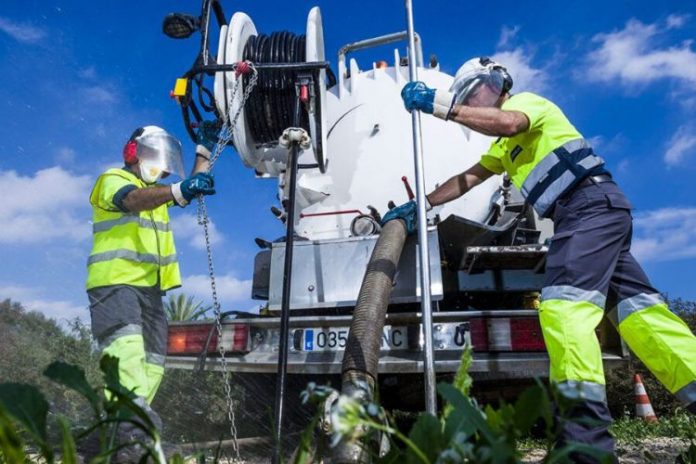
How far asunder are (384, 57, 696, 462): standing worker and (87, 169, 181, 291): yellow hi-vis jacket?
1.63m

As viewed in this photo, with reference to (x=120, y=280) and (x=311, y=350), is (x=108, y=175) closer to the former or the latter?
(x=120, y=280)

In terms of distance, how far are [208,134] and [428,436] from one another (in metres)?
3.68

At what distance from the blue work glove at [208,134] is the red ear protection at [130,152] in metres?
0.56

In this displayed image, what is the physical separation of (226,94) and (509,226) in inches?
80.8

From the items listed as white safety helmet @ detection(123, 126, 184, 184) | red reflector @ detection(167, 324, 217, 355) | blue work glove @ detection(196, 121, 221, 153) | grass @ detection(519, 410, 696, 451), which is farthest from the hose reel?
grass @ detection(519, 410, 696, 451)

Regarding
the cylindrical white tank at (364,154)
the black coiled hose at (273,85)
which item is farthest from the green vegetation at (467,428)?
the black coiled hose at (273,85)

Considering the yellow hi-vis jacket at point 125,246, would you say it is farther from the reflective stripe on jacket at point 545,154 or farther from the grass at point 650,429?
the grass at point 650,429

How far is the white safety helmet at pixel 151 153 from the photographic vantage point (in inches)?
134

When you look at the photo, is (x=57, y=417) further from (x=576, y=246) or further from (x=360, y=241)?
(x=360, y=241)

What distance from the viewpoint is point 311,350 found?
293 cm

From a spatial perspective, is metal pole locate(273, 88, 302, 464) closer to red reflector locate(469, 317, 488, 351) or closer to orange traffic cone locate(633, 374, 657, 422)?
red reflector locate(469, 317, 488, 351)

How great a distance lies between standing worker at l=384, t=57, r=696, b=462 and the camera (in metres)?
1.95

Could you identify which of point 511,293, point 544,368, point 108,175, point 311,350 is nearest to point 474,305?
point 511,293

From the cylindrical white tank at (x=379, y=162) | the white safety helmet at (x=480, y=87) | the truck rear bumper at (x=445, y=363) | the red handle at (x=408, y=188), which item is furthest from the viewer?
the cylindrical white tank at (x=379, y=162)
